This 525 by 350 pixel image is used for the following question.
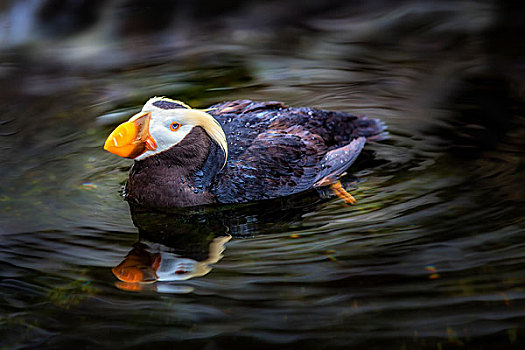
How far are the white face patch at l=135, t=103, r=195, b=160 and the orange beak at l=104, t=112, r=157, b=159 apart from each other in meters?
0.03

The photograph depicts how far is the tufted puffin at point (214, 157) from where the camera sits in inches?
156

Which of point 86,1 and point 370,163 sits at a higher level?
point 86,1

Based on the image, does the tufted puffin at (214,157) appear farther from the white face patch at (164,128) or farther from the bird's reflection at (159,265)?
the bird's reflection at (159,265)

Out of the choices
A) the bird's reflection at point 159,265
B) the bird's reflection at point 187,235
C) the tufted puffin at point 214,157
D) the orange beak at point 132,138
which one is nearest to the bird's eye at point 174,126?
the tufted puffin at point 214,157

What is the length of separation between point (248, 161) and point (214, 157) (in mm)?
211

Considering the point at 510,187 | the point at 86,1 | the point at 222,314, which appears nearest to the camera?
the point at 222,314

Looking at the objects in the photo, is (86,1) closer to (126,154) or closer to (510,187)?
(126,154)

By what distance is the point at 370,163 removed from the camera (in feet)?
15.0

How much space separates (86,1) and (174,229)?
524 centimetres

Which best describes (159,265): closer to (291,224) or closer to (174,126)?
(291,224)

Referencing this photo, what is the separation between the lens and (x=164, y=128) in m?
3.98

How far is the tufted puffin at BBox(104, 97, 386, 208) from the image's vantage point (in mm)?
3975

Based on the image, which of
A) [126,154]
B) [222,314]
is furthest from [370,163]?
[222,314]

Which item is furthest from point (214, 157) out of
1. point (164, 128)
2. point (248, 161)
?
point (164, 128)
